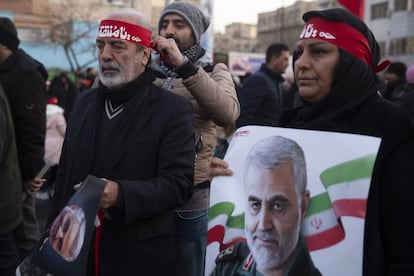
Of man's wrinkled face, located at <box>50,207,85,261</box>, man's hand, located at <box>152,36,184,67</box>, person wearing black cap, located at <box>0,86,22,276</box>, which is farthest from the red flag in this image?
man's wrinkled face, located at <box>50,207,85,261</box>

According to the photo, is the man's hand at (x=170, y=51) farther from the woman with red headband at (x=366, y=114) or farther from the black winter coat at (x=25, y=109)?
the black winter coat at (x=25, y=109)

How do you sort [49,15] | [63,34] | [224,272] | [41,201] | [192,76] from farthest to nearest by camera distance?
[49,15], [63,34], [41,201], [192,76], [224,272]

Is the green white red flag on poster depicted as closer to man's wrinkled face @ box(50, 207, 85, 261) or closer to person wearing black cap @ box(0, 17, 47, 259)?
man's wrinkled face @ box(50, 207, 85, 261)

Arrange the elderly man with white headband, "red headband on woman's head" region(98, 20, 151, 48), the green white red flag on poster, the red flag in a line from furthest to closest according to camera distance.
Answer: the red flag < "red headband on woman's head" region(98, 20, 151, 48) < the elderly man with white headband < the green white red flag on poster

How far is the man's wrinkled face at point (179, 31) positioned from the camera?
292cm

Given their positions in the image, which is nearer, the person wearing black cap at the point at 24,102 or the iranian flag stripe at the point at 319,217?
the iranian flag stripe at the point at 319,217

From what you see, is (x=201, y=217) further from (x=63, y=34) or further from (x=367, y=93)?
(x=63, y=34)

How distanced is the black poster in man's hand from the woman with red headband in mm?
793

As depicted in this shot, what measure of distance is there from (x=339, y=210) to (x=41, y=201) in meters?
6.63

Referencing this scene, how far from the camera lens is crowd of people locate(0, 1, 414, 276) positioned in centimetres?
166

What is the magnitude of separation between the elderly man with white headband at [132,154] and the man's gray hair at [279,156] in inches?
23.5

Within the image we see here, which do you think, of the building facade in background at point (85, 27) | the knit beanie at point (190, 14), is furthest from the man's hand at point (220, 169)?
the building facade in background at point (85, 27)

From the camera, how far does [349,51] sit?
70.2 inches

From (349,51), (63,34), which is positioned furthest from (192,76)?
(63,34)
